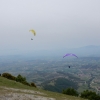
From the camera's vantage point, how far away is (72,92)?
67562 mm

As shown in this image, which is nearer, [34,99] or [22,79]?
[34,99]

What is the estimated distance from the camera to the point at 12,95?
107 ft

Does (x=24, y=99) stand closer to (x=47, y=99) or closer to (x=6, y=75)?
(x=47, y=99)

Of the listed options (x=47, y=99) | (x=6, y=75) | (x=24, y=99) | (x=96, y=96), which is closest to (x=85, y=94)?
(x=96, y=96)

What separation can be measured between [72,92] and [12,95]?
129 ft

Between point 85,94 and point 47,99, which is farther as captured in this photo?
point 85,94

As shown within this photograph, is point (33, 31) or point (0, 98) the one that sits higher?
point (33, 31)

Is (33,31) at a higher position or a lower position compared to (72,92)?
higher

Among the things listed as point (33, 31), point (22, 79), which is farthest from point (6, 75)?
point (33, 31)

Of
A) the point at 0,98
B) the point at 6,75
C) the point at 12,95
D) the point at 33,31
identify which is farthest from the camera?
the point at 6,75

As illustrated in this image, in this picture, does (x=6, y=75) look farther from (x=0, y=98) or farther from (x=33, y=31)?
(x=0, y=98)

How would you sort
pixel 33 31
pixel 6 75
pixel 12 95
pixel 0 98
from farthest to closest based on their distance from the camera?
pixel 6 75, pixel 33 31, pixel 12 95, pixel 0 98

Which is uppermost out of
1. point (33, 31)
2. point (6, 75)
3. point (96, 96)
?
point (33, 31)

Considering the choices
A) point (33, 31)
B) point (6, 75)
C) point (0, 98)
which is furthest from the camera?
point (6, 75)
